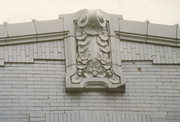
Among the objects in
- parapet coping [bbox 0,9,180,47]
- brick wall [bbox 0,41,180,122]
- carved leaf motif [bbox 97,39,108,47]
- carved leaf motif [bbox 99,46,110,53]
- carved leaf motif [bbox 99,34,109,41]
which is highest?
parapet coping [bbox 0,9,180,47]

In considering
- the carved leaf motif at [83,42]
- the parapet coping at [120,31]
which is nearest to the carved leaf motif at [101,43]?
the carved leaf motif at [83,42]

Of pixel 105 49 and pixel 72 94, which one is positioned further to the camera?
pixel 105 49

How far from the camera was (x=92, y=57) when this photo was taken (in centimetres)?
1009

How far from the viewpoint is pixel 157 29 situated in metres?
10.6

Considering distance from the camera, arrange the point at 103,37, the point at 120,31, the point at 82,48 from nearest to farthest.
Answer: the point at 82,48
the point at 103,37
the point at 120,31

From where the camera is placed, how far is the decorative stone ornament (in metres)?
9.91

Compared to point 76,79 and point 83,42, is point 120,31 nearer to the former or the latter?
point 83,42

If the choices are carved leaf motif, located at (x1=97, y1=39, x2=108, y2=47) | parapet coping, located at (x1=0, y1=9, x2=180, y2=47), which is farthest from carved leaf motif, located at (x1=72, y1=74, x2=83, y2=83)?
parapet coping, located at (x1=0, y1=9, x2=180, y2=47)

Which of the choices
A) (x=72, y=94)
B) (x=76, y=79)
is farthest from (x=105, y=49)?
(x=72, y=94)

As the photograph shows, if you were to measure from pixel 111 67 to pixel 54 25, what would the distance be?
4.34 ft

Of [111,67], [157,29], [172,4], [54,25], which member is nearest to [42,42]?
[54,25]

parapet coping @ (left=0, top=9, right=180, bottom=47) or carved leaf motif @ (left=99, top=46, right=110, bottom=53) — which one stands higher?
parapet coping @ (left=0, top=9, right=180, bottom=47)

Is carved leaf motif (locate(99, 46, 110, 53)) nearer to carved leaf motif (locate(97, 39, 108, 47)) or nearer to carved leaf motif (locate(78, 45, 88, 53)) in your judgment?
carved leaf motif (locate(97, 39, 108, 47))

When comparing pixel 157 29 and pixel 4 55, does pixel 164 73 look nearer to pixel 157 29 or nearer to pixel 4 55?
pixel 157 29
